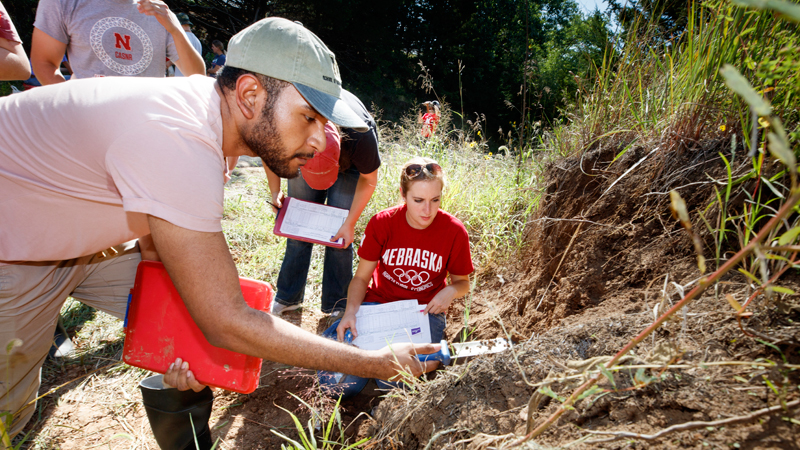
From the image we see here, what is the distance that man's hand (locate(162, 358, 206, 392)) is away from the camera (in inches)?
58.6

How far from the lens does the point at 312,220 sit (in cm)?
272

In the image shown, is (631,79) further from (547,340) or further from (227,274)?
(227,274)

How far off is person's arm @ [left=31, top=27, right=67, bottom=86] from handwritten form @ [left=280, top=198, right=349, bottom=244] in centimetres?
161

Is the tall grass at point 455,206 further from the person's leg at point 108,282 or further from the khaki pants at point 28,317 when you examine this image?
the khaki pants at point 28,317

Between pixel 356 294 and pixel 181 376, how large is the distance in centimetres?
101

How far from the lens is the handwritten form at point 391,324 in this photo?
6.92 ft

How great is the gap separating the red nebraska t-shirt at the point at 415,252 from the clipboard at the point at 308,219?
36 cm

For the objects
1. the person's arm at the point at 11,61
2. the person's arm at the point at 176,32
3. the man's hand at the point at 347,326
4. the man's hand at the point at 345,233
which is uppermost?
the person's arm at the point at 176,32

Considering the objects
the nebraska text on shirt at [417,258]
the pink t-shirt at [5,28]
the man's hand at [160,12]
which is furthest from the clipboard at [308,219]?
the pink t-shirt at [5,28]

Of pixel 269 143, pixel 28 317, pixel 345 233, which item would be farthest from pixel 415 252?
pixel 28 317

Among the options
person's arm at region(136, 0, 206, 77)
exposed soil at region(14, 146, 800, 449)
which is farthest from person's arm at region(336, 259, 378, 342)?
person's arm at region(136, 0, 206, 77)

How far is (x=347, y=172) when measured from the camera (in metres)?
2.73

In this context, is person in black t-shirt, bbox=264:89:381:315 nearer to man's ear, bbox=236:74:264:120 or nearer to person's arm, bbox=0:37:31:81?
man's ear, bbox=236:74:264:120

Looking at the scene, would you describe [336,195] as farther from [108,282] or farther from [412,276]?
[108,282]
